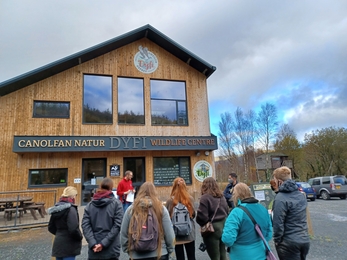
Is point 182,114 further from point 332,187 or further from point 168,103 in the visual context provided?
point 332,187

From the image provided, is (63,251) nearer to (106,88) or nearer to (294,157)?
(106,88)

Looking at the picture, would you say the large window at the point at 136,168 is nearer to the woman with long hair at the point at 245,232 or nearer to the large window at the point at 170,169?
the large window at the point at 170,169

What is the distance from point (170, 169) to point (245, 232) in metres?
9.32

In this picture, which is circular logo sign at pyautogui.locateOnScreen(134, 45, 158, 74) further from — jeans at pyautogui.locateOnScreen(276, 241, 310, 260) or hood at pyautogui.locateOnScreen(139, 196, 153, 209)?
jeans at pyautogui.locateOnScreen(276, 241, 310, 260)

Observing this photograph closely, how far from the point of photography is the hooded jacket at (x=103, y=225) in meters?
3.03

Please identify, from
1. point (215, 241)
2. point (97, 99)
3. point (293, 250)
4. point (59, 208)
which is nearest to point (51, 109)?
point (97, 99)

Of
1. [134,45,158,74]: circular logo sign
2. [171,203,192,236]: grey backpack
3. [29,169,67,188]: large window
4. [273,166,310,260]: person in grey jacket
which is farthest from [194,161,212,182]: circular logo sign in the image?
[273,166,310,260]: person in grey jacket

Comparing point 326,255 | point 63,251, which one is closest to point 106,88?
point 63,251

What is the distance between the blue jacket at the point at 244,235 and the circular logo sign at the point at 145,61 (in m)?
10.7

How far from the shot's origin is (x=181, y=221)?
355 cm

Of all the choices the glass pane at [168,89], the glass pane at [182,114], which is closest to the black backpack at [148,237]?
the glass pane at [182,114]

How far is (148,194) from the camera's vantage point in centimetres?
286

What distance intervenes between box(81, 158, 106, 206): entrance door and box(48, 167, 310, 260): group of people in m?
7.73

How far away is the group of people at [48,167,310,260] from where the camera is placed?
2.75m
